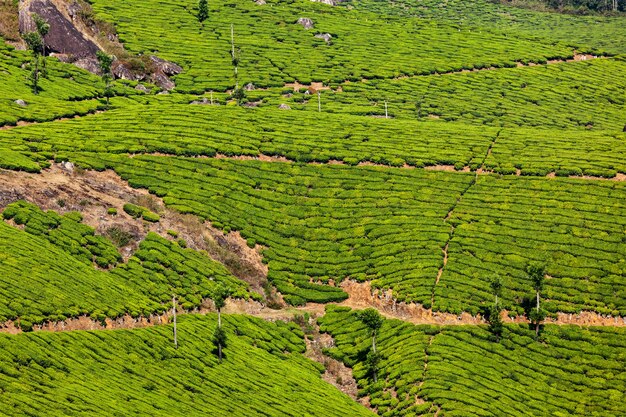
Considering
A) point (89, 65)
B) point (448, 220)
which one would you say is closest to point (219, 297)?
point (448, 220)

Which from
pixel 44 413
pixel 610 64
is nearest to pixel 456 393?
pixel 44 413

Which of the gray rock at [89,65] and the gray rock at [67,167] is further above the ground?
the gray rock at [89,65]

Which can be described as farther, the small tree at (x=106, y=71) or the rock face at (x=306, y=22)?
the rock face at (x=306, y=22)

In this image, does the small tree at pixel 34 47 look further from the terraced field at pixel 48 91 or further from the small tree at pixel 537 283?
the small tree at pixel 537 283

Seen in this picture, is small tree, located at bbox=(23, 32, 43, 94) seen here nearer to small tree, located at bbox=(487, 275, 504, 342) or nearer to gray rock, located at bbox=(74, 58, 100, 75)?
gray rock, located at bbox=(74, 58, 100, 75)

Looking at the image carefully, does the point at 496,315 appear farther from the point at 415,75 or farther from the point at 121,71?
the point at 121,71

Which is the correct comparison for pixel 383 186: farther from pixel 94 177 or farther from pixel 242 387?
pixel 242 387

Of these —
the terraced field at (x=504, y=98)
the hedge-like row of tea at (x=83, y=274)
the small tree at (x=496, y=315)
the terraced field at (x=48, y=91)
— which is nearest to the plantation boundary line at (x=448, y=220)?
the small tree at (x=496, y=315)
